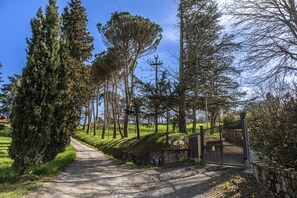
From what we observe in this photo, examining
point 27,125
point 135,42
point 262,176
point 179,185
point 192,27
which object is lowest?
point 179,185

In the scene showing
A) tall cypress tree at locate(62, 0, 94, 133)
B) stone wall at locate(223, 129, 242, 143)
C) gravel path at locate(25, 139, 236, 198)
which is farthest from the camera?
tall cypress tree at locate(62, 0, 94, 133)

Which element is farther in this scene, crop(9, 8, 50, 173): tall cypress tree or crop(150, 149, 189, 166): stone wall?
crop(150, 149, 189, 166): stone wall

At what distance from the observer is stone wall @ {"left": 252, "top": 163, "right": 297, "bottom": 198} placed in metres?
4.31

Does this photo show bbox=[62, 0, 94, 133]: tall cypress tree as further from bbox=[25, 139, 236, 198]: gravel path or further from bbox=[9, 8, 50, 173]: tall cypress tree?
bbox=[25, 139, 236, 198]: gravel path

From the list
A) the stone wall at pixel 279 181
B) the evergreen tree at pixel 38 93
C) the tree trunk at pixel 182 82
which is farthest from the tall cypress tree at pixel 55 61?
the stone wall at pixel 279 181

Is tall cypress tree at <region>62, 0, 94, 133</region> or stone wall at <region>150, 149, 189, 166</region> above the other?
tall cypress tree at <region>62, 0, 94, 133</region>

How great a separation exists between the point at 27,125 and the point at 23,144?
0.73 m

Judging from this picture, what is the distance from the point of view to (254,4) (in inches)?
488

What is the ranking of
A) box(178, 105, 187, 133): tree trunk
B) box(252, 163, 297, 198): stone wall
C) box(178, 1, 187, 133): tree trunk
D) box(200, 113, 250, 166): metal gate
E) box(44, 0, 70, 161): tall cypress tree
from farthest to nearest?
1. box(178, 105, 187, 133): tree trunk
2. box(178, 1, 187, 133): tree trunk
3. box(44, 0, 70, 161): tall cypress tree
4. box(200, 113, 250, 166): metal gate
5. box(252, 163, 297, 198): stone wall

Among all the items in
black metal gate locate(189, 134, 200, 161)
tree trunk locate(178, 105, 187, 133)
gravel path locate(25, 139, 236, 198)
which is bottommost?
gravel path locate(25, 139, 236, 198)

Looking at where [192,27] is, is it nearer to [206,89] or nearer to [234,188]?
[206,89]

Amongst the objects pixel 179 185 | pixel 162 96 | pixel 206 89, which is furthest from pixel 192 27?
pixel 179 185

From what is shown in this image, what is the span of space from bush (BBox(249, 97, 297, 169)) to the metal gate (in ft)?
7.86

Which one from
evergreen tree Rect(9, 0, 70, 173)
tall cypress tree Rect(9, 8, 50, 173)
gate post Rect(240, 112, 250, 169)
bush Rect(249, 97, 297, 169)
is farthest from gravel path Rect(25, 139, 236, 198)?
bush Rect(249, 97, 297, 169)
